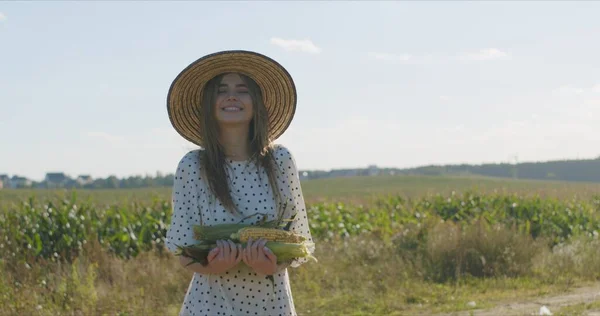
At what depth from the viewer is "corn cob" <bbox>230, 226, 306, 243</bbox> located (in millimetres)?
3332

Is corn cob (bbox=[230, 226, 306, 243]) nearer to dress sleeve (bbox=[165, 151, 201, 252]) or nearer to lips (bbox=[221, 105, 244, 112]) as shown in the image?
dress sleeve (bbox=[165, 151, 201, 252])

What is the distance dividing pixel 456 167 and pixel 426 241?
62474 millimetres

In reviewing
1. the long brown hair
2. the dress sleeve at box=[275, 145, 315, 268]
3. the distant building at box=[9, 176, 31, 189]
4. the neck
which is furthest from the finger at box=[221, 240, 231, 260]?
the distant building at box=[9, 176, 31, 189]

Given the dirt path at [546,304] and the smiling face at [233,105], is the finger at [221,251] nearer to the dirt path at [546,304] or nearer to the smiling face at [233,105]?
the smiling face at [233,105]

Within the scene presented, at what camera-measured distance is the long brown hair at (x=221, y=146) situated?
353 centimetres

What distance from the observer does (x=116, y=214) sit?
41.7 feet

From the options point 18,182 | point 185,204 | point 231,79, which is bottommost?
point 185,204

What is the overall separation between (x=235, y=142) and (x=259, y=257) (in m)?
0.62

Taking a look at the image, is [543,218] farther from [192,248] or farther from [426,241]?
[192,248]

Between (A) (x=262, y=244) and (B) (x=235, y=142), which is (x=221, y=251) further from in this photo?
(B) (x=235, y=142)

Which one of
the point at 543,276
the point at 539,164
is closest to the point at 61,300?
the point at 543,276

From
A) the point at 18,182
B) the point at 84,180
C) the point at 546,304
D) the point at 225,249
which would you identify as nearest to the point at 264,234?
the point at 225,249

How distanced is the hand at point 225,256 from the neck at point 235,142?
0.50 meters

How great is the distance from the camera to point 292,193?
3.62 metres
